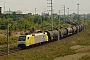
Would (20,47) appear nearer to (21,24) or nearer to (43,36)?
(43,36)

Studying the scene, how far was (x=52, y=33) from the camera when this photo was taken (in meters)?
50.8

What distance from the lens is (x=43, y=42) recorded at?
154 feet

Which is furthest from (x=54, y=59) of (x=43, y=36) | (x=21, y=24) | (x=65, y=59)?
(x=21, y=24)

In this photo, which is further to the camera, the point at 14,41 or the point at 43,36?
the point at 14,41

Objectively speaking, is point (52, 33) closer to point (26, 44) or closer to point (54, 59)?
Answer: point (26, 44)

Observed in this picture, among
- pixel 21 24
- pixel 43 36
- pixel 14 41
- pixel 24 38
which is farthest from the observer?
pixel 21 24

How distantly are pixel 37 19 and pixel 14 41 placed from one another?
7269cm

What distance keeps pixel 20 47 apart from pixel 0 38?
34.4 ft

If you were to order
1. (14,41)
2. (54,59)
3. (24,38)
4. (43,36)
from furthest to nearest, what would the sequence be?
(14,41) < (43,36) < (24,38) < (54,59)

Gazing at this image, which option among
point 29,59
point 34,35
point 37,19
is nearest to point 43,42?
point 34,35

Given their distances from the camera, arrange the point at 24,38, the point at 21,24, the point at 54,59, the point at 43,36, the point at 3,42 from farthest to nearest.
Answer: the point at 21,24 → the point at 3,42 → the point at 43,36 → the point at 24,38 → the point at 54,59

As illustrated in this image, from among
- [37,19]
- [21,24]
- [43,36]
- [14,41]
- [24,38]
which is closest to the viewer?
[24,38]

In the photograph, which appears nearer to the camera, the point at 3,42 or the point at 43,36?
the point at 43,36

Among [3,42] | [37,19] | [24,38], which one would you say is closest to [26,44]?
[24,38]
